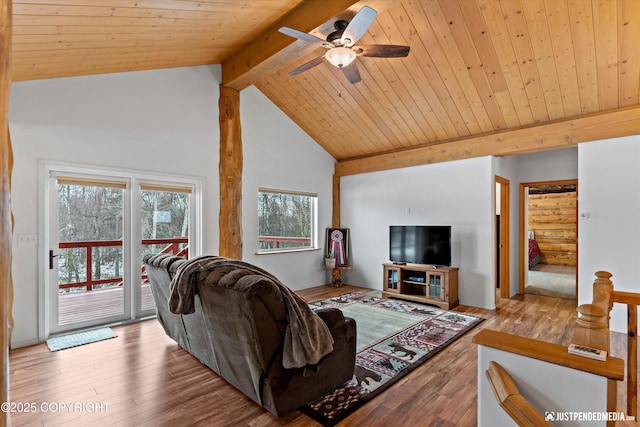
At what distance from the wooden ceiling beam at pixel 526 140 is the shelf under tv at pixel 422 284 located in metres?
1.85

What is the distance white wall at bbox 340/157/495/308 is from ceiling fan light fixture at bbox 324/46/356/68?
116 inches

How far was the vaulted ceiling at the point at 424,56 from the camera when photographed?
9.36 ft

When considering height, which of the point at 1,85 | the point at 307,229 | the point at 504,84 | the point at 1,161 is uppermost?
the point at 504,84

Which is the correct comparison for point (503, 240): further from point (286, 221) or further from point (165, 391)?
point (165, 391)

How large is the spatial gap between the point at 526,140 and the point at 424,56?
1971mm

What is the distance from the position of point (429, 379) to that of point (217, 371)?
180 cm

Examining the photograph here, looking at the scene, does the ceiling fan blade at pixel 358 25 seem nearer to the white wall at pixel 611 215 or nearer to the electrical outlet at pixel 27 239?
the white wall at pixel 611 215

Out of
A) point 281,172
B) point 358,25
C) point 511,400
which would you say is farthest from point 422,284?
point 511,400

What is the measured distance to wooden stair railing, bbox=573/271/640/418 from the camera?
1146 mm

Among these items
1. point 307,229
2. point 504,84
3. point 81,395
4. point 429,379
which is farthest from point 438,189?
point 81,395

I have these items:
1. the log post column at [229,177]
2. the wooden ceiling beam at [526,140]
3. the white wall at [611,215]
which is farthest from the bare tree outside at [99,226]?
the white wall at [611,215]

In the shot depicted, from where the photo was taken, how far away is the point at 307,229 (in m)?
6.48

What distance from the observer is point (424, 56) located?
3.90 metres

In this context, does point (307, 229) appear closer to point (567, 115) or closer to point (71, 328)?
point (71, 328)
